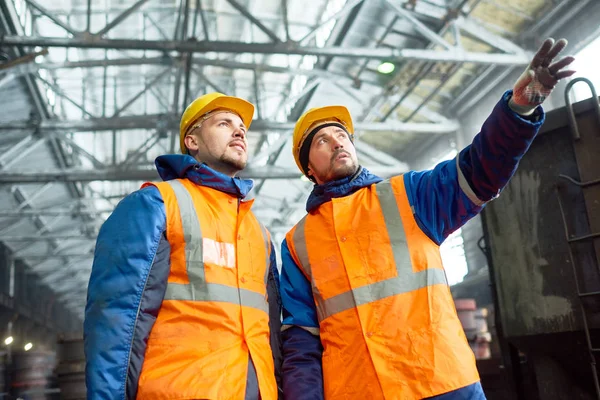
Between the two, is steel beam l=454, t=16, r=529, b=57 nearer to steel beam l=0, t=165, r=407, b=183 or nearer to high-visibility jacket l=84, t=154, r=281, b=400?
steel beam l=0, t=165, r=407, b=183

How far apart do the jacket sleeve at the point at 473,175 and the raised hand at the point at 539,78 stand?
4cm

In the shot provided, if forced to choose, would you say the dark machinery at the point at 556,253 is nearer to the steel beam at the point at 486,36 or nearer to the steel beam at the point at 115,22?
the steel beam at the point at 115,22

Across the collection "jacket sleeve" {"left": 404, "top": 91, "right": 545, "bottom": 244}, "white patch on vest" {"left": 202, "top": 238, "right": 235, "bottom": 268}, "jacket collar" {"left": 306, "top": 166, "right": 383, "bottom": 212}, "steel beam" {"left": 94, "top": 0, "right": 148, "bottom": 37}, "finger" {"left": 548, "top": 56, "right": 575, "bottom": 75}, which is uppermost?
"steel beam" {"left": 94, "top": 0, "right": 148, "bottom": 37}

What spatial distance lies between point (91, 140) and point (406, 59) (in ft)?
30.7

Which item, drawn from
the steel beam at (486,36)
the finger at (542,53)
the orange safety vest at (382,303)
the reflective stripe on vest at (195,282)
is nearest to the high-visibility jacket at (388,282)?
the orange safety vest at (382,303)

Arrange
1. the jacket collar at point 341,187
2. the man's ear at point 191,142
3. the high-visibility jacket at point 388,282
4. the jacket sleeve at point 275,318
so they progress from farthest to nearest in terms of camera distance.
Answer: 1. the man's ear at point 191,142
2. the jacket collar at point 341,187
3. the jacket sleeve at point 275,318
4. the high-visibility jacket at point 388,282

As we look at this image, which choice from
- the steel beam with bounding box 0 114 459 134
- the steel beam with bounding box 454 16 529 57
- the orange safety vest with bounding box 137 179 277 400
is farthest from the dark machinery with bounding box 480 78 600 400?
the steel beam with bounding box 0 114 459 134

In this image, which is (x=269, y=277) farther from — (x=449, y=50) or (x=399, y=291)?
(x=449, y=50)

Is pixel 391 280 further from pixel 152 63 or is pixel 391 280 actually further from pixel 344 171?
pixel 152 63

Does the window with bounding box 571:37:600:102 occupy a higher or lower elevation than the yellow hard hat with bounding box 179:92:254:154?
higher

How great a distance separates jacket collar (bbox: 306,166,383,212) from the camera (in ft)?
8.77

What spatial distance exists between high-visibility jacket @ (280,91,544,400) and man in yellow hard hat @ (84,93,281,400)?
0.18 m

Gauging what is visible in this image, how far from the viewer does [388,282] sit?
231 centimetres

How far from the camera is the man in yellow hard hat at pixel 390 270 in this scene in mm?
2053
